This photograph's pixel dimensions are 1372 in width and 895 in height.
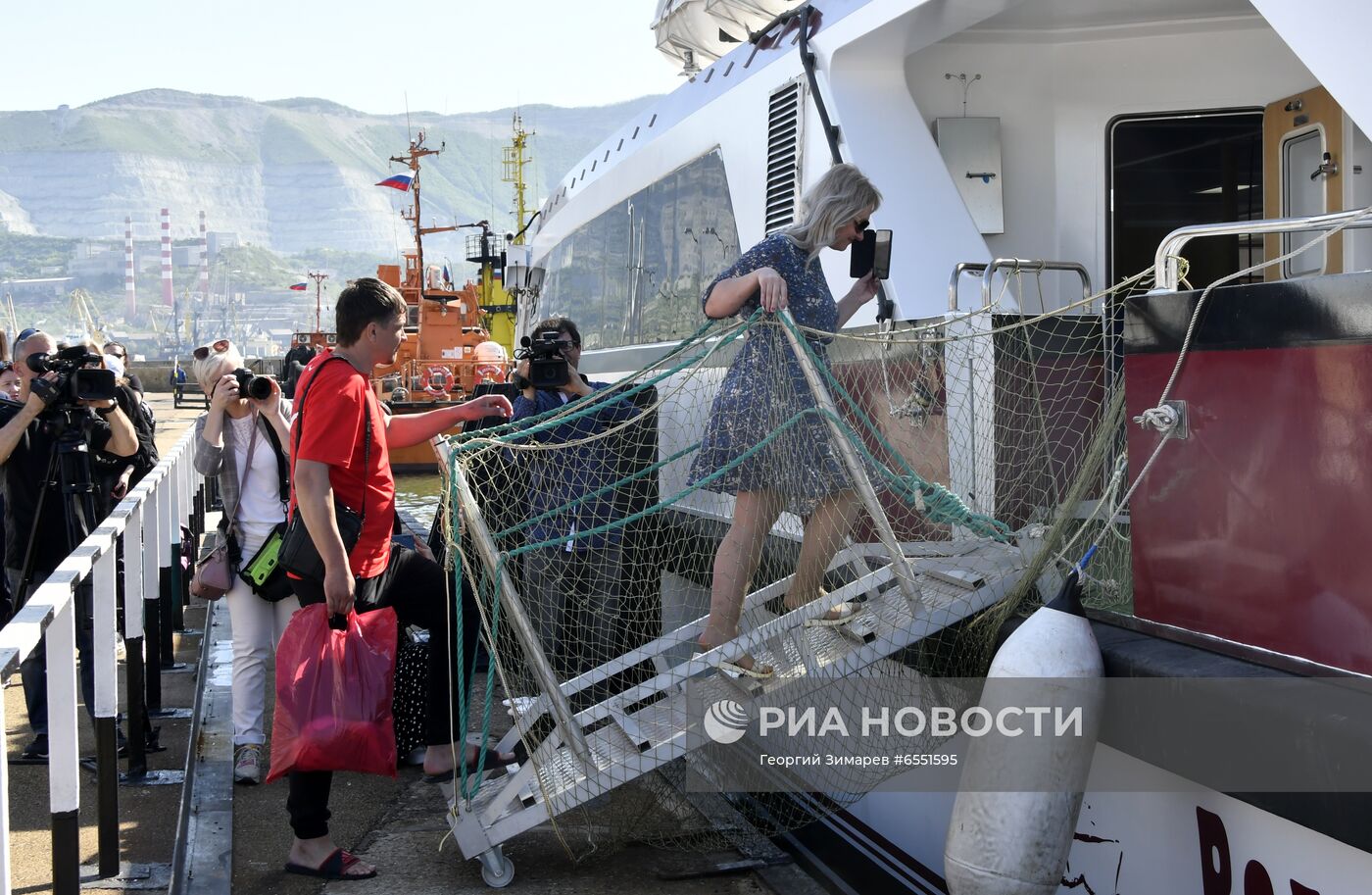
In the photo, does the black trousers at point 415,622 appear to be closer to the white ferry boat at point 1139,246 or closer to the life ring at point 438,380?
the white ferry boat at point 1139,246

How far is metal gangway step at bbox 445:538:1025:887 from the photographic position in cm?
379

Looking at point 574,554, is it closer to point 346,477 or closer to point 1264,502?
point 346,477

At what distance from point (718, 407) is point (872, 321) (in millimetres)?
1046

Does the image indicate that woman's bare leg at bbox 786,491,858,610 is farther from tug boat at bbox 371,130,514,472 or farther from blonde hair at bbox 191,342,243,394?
tug boat at bbox 371,130,514,472

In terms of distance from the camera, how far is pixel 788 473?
398 cm

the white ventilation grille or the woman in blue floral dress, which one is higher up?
the white ventilation grille

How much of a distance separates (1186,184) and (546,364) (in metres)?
3.34

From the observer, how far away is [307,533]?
4125 mm

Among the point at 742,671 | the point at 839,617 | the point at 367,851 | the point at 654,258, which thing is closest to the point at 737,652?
the point at 742,671

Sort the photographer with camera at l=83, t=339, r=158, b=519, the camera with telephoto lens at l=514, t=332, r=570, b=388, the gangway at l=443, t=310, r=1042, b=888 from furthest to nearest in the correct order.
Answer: the photographer with camera at l=83, t=339, r=158, b=519
the camera with telephoto lens at l=514, t=332, r=570, b=388
the gangway at l=443, t=310, r=1042, b=888

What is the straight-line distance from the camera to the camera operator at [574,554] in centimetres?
493

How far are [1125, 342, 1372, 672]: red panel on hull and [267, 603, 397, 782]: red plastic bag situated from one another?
2319 mm

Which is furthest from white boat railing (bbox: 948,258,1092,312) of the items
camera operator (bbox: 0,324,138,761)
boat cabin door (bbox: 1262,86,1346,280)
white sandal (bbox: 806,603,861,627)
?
camera operator (bbox: 0,324,138,761)

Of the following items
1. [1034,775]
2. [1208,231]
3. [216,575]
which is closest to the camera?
[1034,775]
